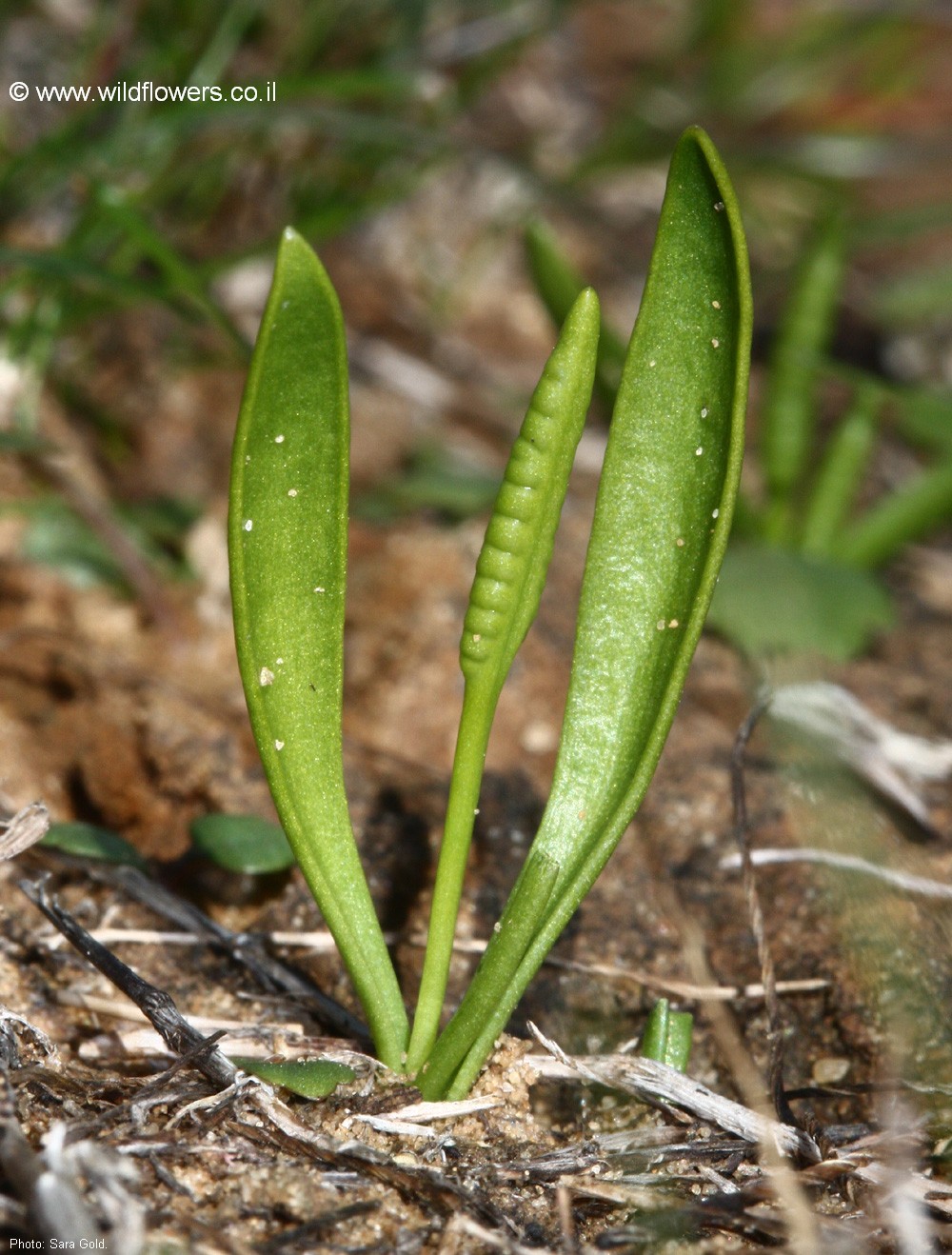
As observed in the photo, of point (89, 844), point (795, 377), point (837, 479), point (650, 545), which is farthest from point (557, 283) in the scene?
point (89, 844)

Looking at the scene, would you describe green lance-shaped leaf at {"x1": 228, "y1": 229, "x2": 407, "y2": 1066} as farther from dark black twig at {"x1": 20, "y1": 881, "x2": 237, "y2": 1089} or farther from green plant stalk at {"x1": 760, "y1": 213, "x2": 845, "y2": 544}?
green plant stalk at {"x1": 760, "y1": 213, "x2": 845, "y2": 544}

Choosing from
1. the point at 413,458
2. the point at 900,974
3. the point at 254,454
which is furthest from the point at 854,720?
the point at 413,458

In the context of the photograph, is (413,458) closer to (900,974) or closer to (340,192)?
(340,192)

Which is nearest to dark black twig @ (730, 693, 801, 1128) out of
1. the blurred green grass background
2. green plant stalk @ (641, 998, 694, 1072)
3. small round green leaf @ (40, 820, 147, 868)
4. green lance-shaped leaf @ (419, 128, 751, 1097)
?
green plant stalk @ (641, 998, 694, 1072)

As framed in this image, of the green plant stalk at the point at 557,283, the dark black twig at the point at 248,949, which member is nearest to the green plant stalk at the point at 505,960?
the dark black twig at the point at 248,949

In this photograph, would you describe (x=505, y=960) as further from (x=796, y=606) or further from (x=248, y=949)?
(x=796, y=606)

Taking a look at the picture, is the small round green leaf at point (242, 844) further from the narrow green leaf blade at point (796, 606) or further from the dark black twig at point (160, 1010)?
the narrow green leaf blade at point (796, 606)
